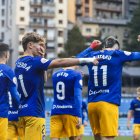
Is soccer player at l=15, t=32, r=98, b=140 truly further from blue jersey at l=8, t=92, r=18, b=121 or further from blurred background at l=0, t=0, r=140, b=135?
blurred background at l=0, t=0, r=140, b=135

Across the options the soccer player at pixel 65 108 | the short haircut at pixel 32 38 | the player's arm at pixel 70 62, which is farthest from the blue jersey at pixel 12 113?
the player's arm at pixel 70 62

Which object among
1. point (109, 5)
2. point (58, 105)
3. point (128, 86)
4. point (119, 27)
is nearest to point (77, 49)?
point (128, 86)

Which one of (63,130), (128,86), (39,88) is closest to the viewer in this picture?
(39,88)

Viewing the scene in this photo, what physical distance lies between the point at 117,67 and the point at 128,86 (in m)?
76.2

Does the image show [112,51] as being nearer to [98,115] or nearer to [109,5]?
[98,115]

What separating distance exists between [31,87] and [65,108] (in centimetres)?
321

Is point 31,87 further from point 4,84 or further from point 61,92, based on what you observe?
point 61,92

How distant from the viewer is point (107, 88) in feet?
34.8

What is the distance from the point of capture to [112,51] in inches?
420

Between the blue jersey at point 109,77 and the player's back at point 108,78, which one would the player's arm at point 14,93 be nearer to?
the blue jersey at point 109,77

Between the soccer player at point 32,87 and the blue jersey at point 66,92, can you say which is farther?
the blue jersey at point 66,92

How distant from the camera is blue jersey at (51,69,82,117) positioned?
12.2 meters

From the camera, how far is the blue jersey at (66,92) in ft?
39.9

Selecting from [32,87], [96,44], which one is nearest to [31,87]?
[32,87]
